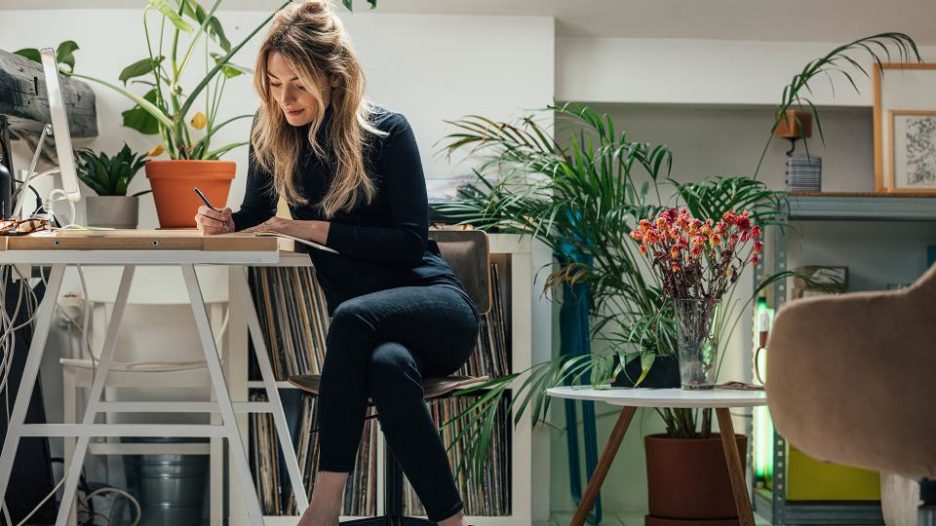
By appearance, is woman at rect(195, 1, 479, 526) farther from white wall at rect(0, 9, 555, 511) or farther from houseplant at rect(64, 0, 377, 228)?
white wall at rect(0, 9, 555, 511)

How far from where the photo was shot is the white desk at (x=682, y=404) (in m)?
2.28

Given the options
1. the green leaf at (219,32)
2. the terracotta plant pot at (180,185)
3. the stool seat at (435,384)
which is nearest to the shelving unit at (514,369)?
the terracotta plant pot at (180,185)

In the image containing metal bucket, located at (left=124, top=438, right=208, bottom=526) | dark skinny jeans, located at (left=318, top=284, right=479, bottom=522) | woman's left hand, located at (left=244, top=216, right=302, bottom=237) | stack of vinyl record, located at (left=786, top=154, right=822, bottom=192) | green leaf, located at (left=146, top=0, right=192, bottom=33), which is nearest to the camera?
dark skinny jeans, located at (left=318, top=284, right=479, bottom=522)

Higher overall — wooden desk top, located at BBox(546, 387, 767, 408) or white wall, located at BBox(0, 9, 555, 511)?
white wall, located at BBox(0, 9, 555, 511)

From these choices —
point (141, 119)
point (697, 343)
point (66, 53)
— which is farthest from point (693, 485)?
point (66, 53)

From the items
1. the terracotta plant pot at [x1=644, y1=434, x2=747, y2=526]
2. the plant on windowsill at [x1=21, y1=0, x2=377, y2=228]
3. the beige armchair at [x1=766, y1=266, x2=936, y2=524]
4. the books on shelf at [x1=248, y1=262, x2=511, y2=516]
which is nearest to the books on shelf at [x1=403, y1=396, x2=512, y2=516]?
the books on shelf at [x1=248, y1=262, x2=511, y2=516]

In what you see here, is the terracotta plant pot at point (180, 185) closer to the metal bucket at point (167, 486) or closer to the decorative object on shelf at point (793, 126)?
the metal bucket at point (167, 486)

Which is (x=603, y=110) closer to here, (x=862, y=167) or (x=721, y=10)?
(x=721, y=10)

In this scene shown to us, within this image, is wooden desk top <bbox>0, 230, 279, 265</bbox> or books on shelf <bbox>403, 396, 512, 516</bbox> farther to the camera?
books on shelf <bbox>403, 396, 512, 516</bbox>

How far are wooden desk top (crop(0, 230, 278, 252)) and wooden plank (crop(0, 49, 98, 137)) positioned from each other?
86 cm

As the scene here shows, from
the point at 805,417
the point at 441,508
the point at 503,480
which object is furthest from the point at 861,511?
the point at 805,417

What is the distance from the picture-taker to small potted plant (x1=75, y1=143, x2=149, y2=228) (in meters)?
3.09

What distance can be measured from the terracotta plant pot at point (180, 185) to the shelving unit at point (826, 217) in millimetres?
1650

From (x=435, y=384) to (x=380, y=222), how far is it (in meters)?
0.38
